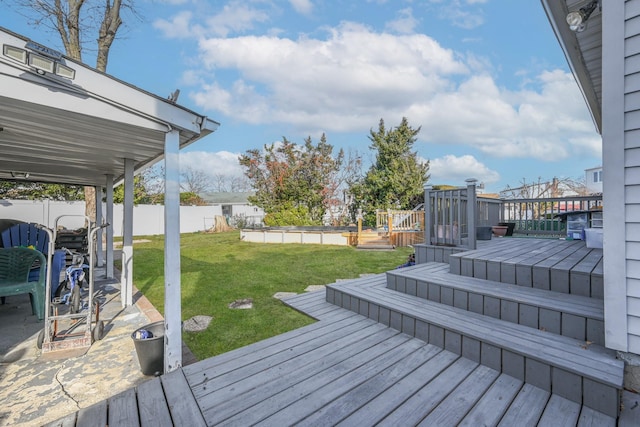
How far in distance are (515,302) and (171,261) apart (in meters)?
2.97

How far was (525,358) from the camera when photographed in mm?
1939

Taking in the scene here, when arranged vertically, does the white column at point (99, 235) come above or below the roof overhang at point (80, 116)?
below

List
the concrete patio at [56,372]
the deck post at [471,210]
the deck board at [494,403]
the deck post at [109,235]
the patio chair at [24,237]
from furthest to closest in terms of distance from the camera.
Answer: the patio chair at [24,237]
the deck post at [109,235]
the deck post at [471,210]
the concrete patio at [56,372]
the deck board at [494,403]

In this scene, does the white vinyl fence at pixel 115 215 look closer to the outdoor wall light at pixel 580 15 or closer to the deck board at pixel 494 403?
the deck board at pixel 494 403

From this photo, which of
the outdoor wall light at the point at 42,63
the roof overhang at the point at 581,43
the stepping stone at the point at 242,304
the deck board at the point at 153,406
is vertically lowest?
the stepping stone at the point at 242,304

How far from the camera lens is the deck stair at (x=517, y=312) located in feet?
5.90

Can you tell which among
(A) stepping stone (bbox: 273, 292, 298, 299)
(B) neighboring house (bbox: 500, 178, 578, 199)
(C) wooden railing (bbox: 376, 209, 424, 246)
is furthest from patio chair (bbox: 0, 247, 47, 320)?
(B) neighboring house (bbox: 500, 178, 578, 199)

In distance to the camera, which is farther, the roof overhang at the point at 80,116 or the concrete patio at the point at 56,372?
the concrete patio at the point at 56,372

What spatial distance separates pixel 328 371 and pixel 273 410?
530mm

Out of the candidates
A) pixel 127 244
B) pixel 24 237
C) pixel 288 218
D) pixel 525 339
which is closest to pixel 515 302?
pixel 525 339

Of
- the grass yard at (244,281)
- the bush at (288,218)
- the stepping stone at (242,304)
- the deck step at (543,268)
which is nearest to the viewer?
the deck step at (543,268)

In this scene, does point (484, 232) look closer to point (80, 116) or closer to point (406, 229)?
point (406, 229)

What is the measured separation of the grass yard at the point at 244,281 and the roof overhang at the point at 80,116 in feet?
6.91

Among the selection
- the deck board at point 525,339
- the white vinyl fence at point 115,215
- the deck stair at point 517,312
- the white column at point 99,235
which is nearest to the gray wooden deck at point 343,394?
the deck stair at point 517,312
